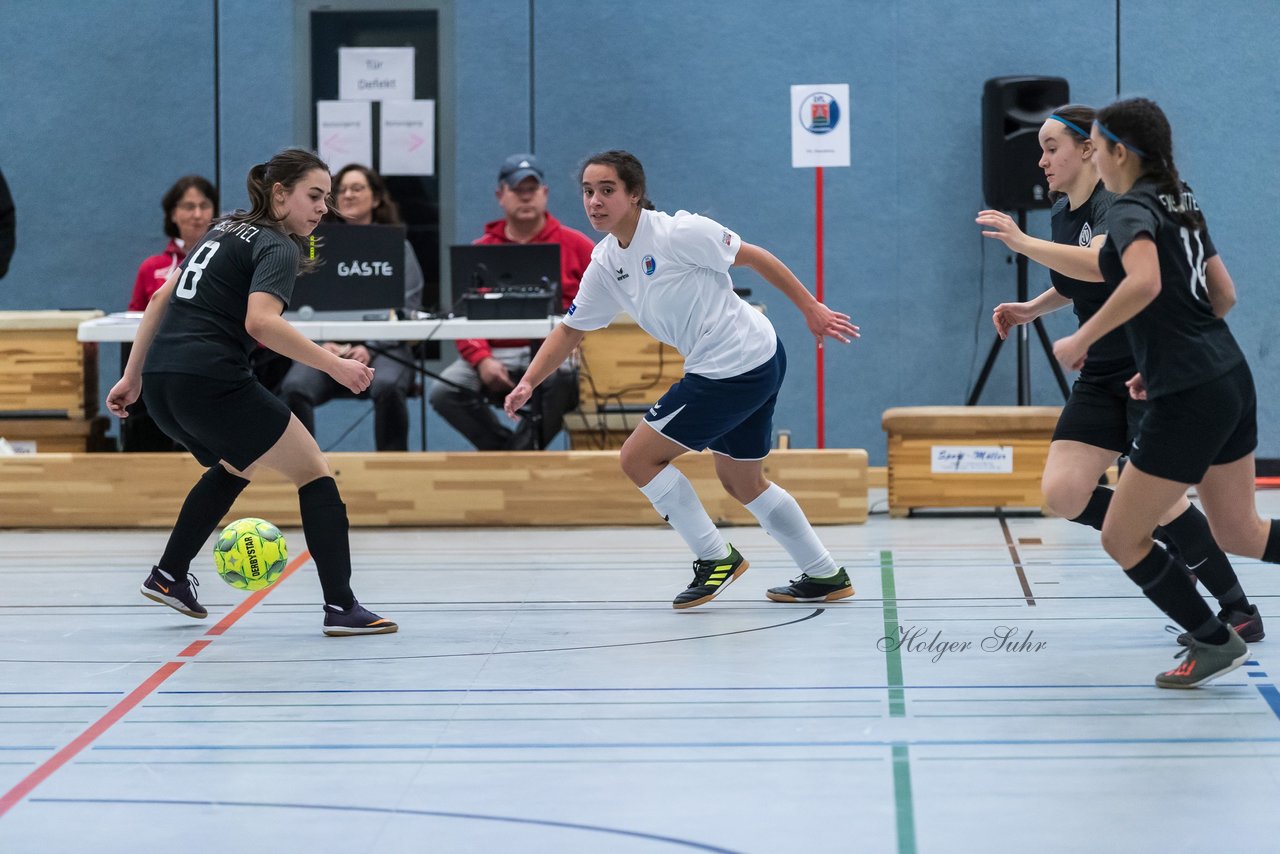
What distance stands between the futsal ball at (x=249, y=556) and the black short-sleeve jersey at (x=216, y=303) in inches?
20.9

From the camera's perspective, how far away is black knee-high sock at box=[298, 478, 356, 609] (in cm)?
419

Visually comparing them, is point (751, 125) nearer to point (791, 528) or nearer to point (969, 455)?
point (969, 455)

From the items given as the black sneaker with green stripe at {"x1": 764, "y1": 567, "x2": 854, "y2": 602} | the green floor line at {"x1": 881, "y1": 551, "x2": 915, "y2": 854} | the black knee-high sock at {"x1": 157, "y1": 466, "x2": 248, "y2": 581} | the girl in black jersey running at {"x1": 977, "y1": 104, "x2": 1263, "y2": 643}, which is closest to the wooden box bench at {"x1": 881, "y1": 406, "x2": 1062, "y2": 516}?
the green floor line at {"x1": 881, "y1": 551, "x2": 915, "y2": 854}

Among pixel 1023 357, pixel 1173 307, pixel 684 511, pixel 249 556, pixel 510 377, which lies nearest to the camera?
pixel 1173 307

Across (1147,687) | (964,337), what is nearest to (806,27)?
(964,337)

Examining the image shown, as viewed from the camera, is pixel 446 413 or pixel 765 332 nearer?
pixel 765 332

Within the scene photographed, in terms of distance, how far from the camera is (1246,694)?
3.44 metres

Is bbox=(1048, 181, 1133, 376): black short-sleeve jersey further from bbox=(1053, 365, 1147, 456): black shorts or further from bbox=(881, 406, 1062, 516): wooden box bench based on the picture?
bbox=(881, 406, 1062, 516): wooden box bench

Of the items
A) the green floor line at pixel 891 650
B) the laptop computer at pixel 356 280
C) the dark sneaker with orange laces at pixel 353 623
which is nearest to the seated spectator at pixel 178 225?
the laptop computer at pixel 356 280

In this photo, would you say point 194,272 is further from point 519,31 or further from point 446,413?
point 519,31

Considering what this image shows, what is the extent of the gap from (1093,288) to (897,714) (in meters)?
1.34

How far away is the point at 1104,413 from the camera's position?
400 cm

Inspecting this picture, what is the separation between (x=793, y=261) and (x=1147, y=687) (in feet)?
15.9

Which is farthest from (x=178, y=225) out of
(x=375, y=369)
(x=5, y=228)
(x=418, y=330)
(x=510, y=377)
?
(x=510, y=377)
